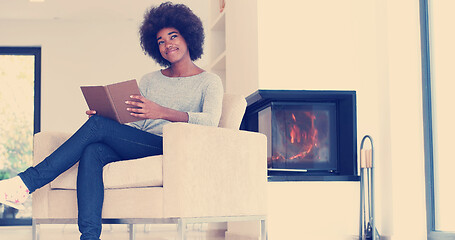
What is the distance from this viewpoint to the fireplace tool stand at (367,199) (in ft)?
12.3

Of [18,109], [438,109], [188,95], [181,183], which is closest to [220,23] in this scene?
[438,109]

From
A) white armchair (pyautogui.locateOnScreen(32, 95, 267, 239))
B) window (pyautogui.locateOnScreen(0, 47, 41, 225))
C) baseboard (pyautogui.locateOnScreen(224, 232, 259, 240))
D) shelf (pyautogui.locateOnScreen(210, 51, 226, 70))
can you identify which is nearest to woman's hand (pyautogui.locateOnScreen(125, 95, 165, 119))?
white armchair (pyautogui.locateOnScreen(32, 95, 267, 239))

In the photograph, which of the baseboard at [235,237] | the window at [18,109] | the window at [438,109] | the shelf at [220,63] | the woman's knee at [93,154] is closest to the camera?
the woman's knee at [93,154]

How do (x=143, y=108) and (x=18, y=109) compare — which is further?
(x=18, y=109)

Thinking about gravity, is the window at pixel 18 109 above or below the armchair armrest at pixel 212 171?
above

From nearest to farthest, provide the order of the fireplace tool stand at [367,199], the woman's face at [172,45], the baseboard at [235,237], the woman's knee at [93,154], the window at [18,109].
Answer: the woman's knee at [93,154] → the woman's face at [172,45] → the fireplace tool stand at [367,199] → the baseboard at [235,237] → the window at [18,109]

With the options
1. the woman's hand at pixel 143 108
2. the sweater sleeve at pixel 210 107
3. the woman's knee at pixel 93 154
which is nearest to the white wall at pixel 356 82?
the sweater sleeve at pixel 210 107

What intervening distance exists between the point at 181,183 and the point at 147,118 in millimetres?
335

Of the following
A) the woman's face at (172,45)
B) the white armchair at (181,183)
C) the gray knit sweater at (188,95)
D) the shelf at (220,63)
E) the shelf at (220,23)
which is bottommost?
the white armchair at (181,183)

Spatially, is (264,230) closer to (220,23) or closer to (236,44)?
(236,44)

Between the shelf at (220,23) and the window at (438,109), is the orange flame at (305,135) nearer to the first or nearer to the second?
the window at (438,109)

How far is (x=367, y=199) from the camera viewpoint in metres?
3.96

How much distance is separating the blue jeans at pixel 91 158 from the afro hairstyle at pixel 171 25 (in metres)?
0.72

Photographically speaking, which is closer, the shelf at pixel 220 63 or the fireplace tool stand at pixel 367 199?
the fireplace tool stand at pixel 367 199
